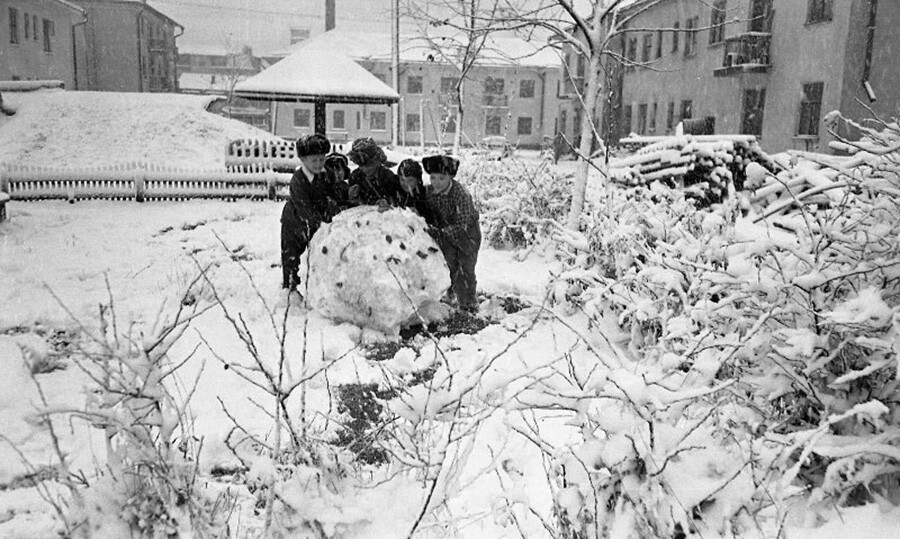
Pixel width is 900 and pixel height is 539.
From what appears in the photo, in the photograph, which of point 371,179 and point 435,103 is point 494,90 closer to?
point 435,103

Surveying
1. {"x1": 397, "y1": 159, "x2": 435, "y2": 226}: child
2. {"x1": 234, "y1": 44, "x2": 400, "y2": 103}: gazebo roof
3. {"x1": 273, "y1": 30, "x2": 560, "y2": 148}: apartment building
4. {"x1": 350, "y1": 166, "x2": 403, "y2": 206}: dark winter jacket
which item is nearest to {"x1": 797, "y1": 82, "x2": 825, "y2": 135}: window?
{"x1": 234, "y1": 44, "x2": 400, "y2": 103}: gazebo roof

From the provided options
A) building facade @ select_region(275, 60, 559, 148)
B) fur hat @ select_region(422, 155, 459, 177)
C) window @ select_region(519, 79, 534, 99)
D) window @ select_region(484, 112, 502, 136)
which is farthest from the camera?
window @ select_region(519, 79, 534, 99)

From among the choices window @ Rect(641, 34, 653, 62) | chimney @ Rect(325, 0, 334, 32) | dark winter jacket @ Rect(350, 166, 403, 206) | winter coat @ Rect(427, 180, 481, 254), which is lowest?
winter coat @ Rect(427, 180, 481, 254)

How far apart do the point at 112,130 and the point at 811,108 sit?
66.8 feet

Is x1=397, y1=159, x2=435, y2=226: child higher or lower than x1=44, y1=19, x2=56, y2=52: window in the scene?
lower

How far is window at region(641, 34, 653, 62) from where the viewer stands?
29.6m

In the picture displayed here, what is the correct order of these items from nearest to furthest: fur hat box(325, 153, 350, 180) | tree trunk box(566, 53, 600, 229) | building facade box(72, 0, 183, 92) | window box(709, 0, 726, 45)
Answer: fur hat box(325, 153, 350, 180), tree trunk box(566, 53, 600, 229), window box(709, 0, 726, 45), building facade box(72, 0, 183, 92)

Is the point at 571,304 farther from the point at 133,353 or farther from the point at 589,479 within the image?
the point at 133,353

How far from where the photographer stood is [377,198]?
6852mm

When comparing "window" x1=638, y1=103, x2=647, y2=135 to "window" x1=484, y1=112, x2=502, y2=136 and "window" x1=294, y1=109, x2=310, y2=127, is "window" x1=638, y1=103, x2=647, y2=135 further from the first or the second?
"window" x1=294, y1=109, x2=310, y2=127

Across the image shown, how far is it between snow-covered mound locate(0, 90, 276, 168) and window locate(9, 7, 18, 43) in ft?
24.4

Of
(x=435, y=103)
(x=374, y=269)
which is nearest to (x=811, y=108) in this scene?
(x=374, y=269)

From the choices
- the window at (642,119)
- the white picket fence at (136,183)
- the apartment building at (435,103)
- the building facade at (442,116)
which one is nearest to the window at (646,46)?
the window at (642,119)

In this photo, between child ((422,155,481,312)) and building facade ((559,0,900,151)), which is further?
building facade ((559,0,900,151))
